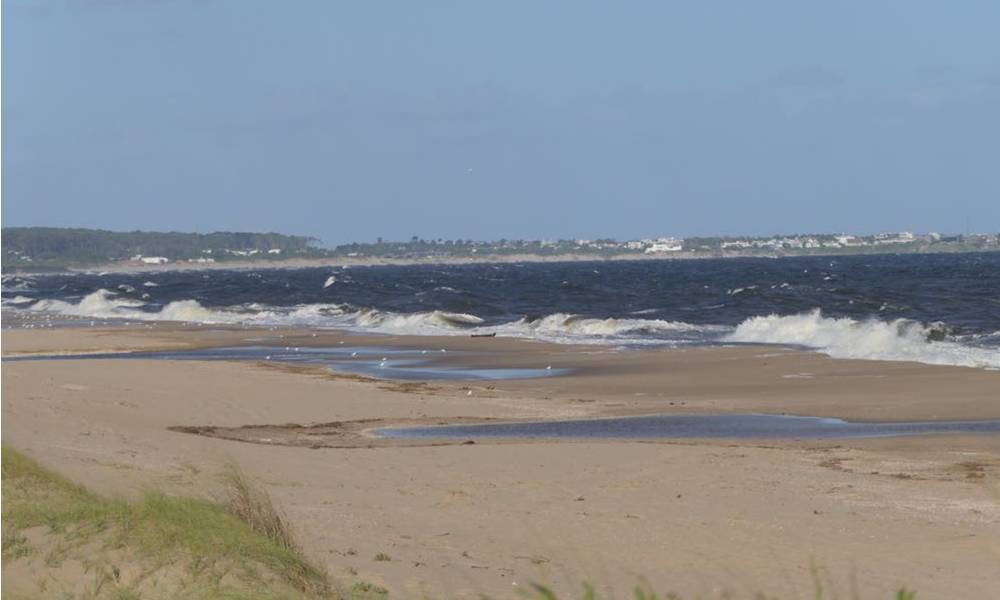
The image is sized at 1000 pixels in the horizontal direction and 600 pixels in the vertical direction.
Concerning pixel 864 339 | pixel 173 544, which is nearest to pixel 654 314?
pixel 864 339

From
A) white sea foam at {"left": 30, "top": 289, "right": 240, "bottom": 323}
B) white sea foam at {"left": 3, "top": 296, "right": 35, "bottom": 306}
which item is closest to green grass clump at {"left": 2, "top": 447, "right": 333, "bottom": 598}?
white sea foam at {"left": 30, "top": 289, "right": 240, "bottom": 323}

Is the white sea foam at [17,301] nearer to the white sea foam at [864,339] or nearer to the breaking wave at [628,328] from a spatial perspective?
the breaking wave at [628,328]

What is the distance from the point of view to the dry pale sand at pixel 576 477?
29.4ft

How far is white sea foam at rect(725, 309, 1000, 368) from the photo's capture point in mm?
28875

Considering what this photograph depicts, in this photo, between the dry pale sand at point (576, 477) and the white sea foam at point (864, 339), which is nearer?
the dry pale sand at point (576, 477)

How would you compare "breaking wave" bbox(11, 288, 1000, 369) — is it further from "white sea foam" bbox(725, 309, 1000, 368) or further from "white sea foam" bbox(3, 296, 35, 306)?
"white sea foam" bbox(3, 296, 35, 306)

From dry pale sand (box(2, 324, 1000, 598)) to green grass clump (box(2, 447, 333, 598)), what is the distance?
0.74 m

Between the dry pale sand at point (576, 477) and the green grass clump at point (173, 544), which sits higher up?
the green grass clump at point (173, 544)

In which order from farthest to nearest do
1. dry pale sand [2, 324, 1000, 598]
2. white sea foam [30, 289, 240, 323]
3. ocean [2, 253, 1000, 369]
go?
white sea foam [30, 289, 240, 323] < ocean [2, 253, 1000, 369] < dry pale sand [2, 324, 1000, 598]

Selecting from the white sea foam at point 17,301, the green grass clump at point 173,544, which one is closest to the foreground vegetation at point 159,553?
the green grass clump at point 173,544

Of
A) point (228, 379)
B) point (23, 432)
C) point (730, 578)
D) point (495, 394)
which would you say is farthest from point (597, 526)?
point (228, 379)

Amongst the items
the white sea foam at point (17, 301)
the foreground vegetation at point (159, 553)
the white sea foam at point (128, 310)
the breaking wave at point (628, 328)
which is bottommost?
the white sea foam at point (17, 301)

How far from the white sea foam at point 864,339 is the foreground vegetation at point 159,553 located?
20698mm

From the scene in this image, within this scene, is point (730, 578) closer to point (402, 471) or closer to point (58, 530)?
point (58, 530)
